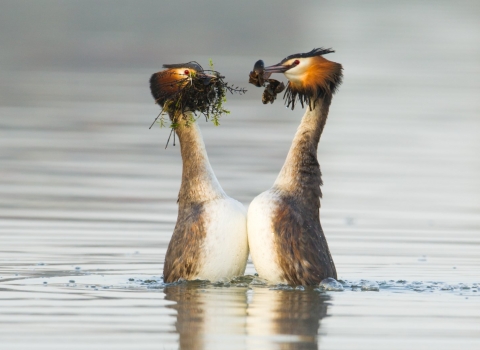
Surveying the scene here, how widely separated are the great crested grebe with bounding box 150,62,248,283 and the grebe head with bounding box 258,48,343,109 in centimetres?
65

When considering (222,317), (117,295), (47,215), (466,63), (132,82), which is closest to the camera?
(222,317)

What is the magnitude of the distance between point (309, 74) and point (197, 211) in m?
1.57

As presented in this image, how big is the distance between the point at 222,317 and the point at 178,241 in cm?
190

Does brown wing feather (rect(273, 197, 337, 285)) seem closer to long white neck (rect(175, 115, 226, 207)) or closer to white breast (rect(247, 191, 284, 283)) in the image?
white breast (rect(247, 191, 284, 283))

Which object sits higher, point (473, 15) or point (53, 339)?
point (473, 15)

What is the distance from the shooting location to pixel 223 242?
1112 cm

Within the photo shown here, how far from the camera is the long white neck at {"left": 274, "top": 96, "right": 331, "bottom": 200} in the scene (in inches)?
450

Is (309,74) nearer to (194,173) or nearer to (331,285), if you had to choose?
(194,173)

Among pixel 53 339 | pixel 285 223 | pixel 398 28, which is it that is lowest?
pixel 53 339

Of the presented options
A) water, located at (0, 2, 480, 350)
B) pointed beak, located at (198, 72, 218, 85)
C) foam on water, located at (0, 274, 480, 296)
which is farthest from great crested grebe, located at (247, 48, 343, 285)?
pointed beak, located at (198, 72, 218, 85)

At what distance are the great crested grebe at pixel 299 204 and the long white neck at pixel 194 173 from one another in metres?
0.43

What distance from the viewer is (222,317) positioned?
9.48m

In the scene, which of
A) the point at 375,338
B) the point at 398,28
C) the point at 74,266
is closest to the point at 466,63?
the point at 398,28

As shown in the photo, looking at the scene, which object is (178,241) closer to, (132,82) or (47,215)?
(47,215)
